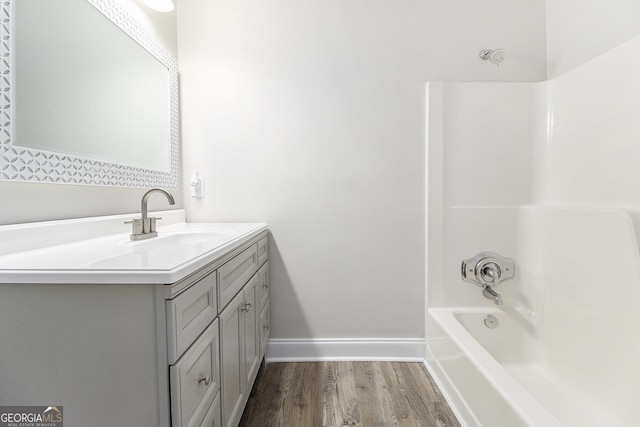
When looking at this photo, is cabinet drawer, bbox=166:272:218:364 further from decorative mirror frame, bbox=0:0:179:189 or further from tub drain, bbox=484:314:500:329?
tub drain, bbox=484:314:500:329

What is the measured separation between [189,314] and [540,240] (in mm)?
1776

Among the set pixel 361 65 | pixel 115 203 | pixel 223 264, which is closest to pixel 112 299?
pixel 223 264

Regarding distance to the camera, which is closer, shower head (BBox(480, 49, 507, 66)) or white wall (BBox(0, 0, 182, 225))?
white wall (BBox(0, 0, 182, 225))

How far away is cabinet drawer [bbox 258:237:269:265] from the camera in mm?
1515

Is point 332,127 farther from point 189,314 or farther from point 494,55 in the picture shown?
point 189,314

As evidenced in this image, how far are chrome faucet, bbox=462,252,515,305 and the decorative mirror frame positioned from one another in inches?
70.9

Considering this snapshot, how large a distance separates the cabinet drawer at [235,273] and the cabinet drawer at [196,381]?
104 mm

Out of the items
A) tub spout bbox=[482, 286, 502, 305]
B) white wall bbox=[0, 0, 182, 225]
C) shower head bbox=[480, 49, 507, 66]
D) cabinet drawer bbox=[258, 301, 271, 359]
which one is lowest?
cabinet drawer bbox=[258, 301, 271, 359]

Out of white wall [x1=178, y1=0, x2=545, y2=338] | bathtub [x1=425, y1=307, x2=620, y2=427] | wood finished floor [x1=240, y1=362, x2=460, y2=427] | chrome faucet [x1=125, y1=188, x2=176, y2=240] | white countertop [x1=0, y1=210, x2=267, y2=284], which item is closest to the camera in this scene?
white countertop [x1=0, y1=210, x2=267, y2=284]

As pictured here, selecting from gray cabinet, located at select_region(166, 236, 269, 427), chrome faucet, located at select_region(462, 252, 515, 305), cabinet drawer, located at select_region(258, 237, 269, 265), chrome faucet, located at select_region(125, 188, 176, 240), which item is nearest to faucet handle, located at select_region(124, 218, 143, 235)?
chrome faucet, located at select_region(125, 188, 176, 240)

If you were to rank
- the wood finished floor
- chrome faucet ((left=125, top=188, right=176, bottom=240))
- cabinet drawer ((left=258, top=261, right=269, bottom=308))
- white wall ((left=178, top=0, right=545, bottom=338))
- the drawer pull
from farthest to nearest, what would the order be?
white wall ((left=178, top=0, right=545, bottom=338))
cabinet drawer ((left=258, top=261, right=269, bottom=308))
the wood finished floor
chrome faucet ((left=125, top=188, right=176, bottom=240))
the drawer pull

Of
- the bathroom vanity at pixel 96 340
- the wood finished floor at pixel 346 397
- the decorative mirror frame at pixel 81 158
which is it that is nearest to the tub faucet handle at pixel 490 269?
the wood finished floor at pixel 346 397

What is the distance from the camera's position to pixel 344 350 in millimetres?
1752

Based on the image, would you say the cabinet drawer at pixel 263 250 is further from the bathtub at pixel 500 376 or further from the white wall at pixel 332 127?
the bathtub at pixel 500 376
